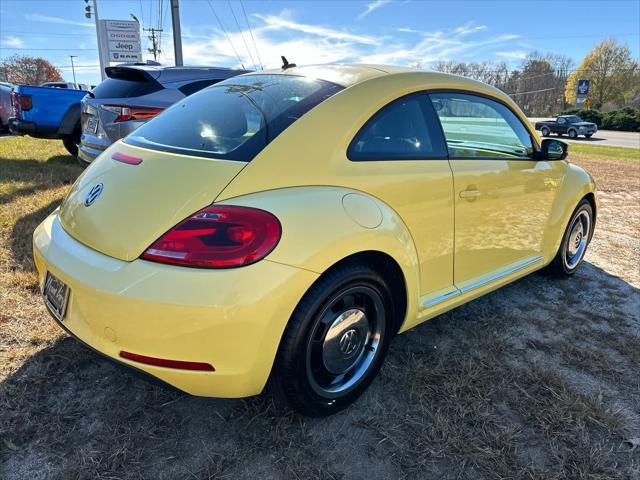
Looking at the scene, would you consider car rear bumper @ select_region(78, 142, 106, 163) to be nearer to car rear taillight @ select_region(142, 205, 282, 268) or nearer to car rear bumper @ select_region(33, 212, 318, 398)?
car rear bumper @ select_region(33, 212, 318, 398)

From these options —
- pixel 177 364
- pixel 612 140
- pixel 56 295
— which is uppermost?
pixel 56 295

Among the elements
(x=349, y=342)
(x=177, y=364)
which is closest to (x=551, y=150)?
(x=349, y=342)

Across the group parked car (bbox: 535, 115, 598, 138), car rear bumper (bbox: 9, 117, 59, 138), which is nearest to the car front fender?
car rear bumper (bbox: 9, 117, 59, 138)

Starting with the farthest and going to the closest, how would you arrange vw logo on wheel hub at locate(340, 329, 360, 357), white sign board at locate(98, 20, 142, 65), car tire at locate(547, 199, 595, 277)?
white sign board at locate(98, 20, 142, 65)
car tire at locate(547, 199, 595, 277)
vw logo on wheel hub at locate(340, 329, 360, 357)

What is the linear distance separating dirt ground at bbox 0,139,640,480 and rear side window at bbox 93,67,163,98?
8.87 ft

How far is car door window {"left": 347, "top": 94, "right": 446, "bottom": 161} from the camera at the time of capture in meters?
2.22

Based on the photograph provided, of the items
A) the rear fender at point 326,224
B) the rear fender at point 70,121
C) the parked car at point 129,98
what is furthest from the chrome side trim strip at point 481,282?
the rear fender at point 70,121

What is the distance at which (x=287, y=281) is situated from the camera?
1.75 m

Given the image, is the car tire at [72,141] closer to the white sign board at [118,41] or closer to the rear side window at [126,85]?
the rear side window at [126,85]

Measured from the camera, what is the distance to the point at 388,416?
2.22m

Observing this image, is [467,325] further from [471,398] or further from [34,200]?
[34,200]

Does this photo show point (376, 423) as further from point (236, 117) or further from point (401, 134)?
point (236, 117)

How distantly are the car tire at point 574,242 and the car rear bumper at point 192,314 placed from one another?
2897 mm

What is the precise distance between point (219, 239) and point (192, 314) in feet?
0.95
